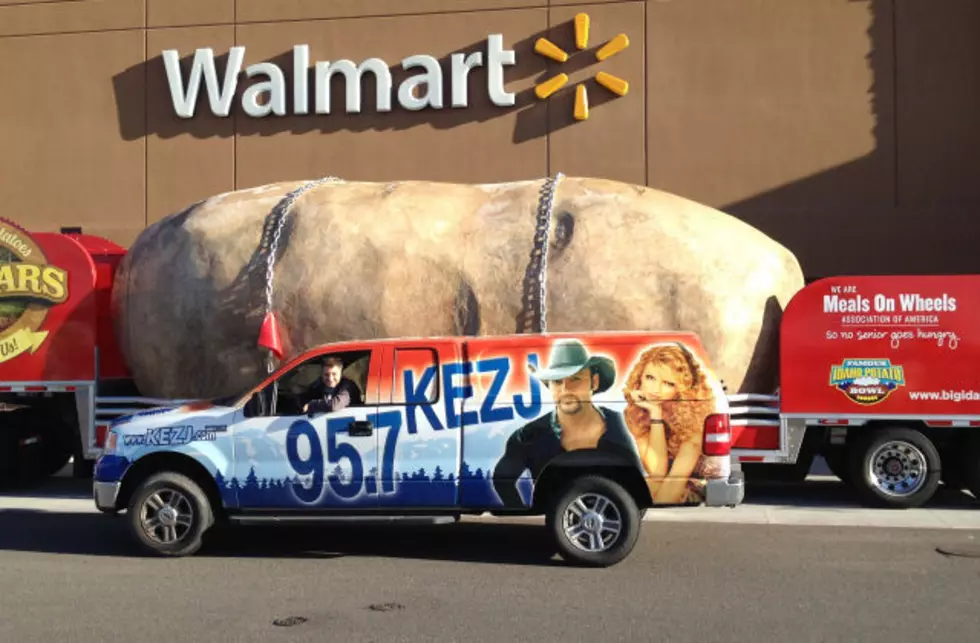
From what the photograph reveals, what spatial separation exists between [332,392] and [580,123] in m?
10.7

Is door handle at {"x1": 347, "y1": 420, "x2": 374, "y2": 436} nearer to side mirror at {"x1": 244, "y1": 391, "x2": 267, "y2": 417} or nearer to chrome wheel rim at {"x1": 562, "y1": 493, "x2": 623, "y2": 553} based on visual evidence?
side mirror at {"x1": 244, "y1": 391, "x2": 267, "y2": 417}

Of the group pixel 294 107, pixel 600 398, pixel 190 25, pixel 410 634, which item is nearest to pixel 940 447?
pixel 600 398

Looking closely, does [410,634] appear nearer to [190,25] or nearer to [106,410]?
[106,410]

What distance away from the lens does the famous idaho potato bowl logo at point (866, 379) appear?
10312 millimetres

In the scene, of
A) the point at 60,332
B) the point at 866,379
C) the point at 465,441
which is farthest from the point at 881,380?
the point at 60,332

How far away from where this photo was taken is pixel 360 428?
790cm

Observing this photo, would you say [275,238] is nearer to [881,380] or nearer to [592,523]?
[592,523]

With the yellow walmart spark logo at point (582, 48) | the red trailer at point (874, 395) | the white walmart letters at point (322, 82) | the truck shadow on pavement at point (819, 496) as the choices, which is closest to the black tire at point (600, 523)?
the red trailer at point (874, 395)

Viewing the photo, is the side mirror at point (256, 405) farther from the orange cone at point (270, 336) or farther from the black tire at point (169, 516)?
the orange cone at point (270, 336)

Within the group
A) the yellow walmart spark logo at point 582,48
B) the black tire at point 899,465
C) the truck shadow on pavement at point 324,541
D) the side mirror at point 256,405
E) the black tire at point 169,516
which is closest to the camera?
the side mirror at point 256,405

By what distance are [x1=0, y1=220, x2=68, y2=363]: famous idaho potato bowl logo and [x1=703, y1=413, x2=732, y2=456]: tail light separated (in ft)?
23.6

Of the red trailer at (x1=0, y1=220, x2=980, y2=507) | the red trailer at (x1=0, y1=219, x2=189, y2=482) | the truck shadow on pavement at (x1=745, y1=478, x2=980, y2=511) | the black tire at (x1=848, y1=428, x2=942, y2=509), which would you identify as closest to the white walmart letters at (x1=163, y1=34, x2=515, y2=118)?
the red trailer at (x1=0, y1=219, x2=189, y2=482)

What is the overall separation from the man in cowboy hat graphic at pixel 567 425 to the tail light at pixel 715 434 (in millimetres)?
527

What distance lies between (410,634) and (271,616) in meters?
0.97
